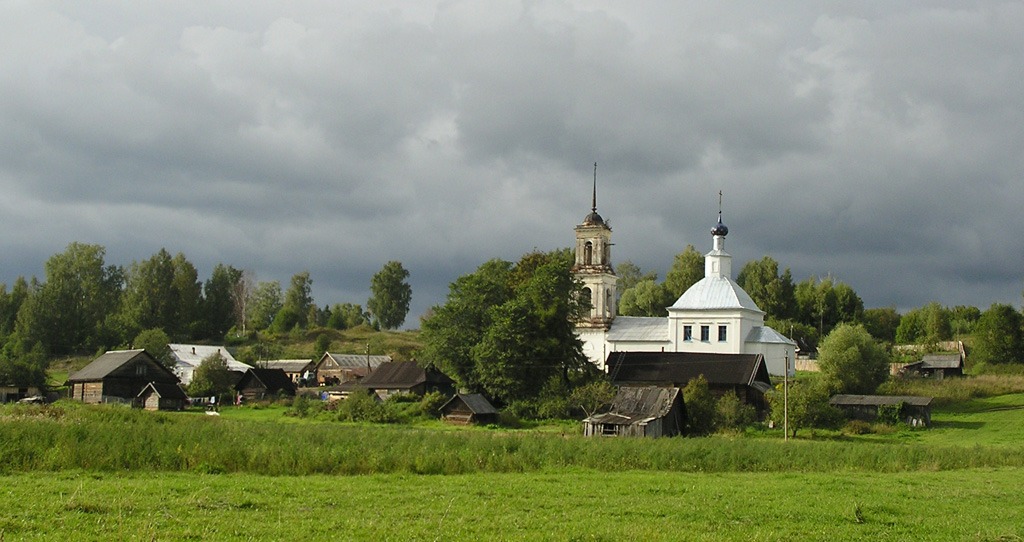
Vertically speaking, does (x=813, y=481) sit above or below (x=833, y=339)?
below

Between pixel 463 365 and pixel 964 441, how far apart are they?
2907 cm

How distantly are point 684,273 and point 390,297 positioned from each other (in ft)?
133

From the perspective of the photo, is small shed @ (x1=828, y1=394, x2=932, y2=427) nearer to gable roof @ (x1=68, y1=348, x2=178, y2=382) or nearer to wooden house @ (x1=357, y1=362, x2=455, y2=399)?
wooden house @ (x1=357, y1=362, x2=455, y2=399)

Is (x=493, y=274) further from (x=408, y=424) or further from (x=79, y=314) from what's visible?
(x=79, y=314)

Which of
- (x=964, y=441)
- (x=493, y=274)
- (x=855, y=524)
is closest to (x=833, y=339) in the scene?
(x=964, y=441)

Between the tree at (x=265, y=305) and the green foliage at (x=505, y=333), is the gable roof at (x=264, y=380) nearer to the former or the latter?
the green foliage at (x=505, y=333)

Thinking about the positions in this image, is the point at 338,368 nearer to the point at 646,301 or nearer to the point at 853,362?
the point at 646,301

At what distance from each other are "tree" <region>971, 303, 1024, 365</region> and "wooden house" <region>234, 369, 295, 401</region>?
55.8 metres

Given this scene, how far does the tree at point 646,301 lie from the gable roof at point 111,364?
4861cm

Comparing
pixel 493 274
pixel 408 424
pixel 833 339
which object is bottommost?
pixel 408 424

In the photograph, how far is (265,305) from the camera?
4857 inches

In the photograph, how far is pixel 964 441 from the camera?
41.2m

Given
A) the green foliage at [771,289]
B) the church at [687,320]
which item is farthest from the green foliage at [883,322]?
the church at [687,320]

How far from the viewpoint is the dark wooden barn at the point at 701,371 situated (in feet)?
177
